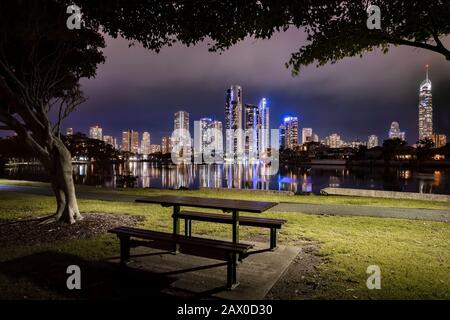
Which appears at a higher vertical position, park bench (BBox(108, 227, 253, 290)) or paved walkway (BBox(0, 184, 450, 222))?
park bench (BBox(108, 227, 253, 290))

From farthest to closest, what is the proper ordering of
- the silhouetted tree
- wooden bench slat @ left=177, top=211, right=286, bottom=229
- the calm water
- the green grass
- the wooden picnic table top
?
the calm water → the green grass → the silhouetted tree → wooden bench slat @ left=177, top=211, right=286, bottom=229 → the wooden picnic table top

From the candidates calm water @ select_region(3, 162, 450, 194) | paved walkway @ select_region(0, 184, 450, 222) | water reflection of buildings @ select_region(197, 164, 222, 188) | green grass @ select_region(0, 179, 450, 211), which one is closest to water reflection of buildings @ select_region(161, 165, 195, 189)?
calm water @ select_region(3, 162, 450, 194)

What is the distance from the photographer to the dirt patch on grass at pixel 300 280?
15.0 ft

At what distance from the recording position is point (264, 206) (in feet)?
19.1

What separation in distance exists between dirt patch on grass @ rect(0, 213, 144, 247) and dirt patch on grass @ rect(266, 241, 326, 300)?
198 inches

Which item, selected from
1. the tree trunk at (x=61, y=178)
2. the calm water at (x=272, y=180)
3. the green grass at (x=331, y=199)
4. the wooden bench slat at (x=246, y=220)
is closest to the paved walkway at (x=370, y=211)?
the green grass at (x=331, y=199)

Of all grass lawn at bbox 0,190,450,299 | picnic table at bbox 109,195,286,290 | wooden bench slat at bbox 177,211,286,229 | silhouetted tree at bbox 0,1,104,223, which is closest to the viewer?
picnic table at bbox 109,195,286,290

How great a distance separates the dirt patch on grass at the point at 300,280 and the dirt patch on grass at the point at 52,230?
16.5 feet

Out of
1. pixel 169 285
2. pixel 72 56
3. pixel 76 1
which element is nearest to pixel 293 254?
pixel 169 285

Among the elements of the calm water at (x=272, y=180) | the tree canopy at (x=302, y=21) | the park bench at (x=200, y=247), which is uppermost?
Result: the tree canopy at (x=302, y=21)

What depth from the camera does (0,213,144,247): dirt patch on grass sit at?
7348mm

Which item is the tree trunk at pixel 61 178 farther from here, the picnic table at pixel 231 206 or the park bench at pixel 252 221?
the park bench at pixel 252 221

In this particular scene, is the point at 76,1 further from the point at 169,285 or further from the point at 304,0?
the point at 169,285

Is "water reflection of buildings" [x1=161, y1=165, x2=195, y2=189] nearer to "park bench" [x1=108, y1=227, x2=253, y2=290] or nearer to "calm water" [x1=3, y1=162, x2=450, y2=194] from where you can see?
"calm water" [x1=3, y1=162, x2=450, y2=194]
